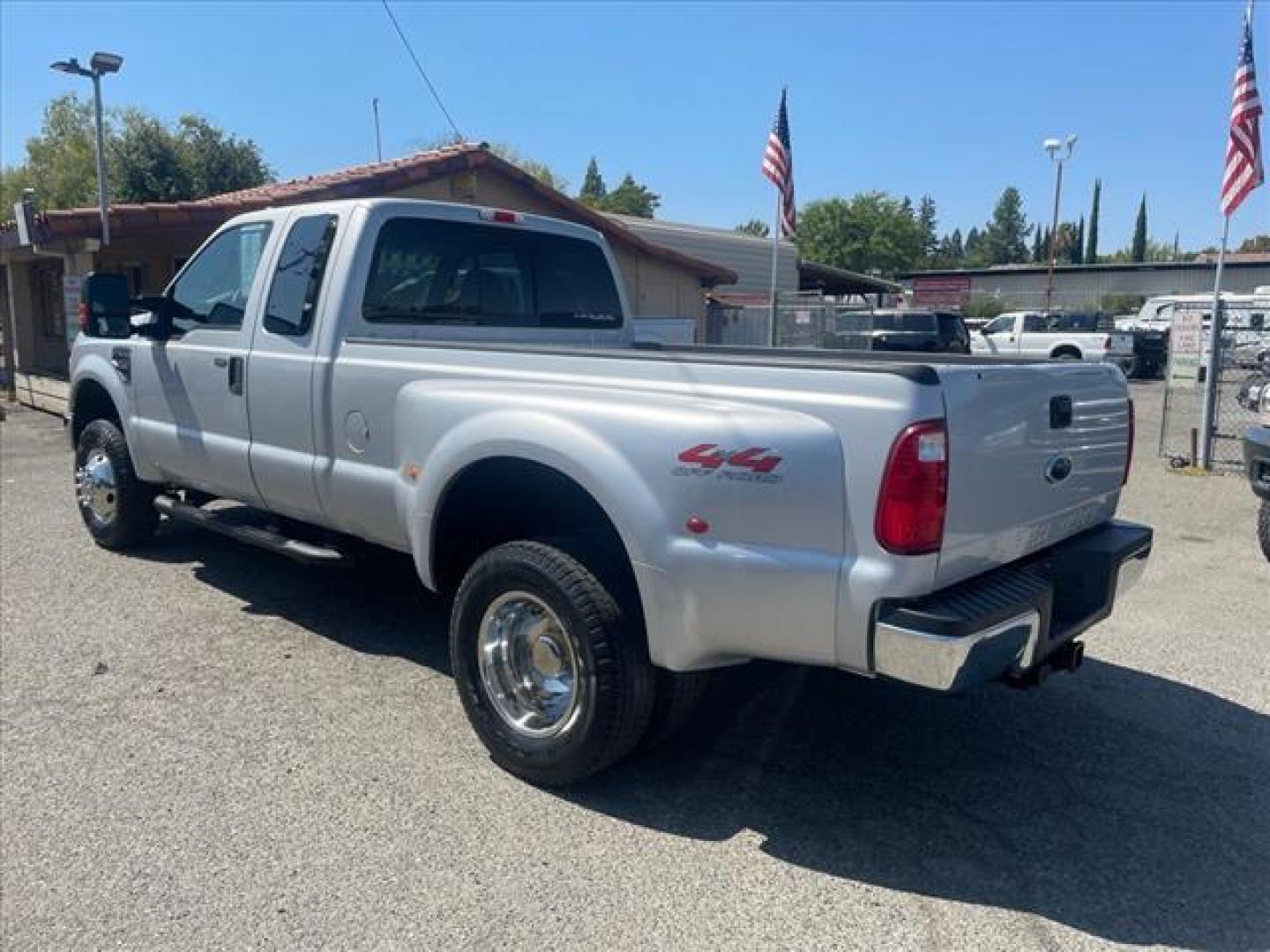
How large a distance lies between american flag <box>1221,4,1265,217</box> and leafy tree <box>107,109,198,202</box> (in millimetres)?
36819

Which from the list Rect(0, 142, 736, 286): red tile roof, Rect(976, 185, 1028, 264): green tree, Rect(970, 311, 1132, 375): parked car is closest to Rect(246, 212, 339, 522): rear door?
Rect(0, 142, 736, 286): red tile roof

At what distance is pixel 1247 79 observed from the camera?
10.8 meters

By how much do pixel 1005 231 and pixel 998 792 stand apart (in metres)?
144

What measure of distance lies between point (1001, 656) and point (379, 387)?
2.63 metres

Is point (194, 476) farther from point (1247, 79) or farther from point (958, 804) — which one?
point (1247, 79)

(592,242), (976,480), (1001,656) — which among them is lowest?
(1001,656)

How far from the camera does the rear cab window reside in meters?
4.81

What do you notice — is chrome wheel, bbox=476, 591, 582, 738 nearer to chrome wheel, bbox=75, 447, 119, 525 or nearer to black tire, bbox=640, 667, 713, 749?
black tire, bbox=640, 667, 713, 749

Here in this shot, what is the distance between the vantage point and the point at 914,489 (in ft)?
9.27

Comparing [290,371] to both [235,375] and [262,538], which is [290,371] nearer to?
[235,375]

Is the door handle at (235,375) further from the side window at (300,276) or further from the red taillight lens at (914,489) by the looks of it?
the red taillight lens at (914,489)

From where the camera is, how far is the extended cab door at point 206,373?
5.18 meters

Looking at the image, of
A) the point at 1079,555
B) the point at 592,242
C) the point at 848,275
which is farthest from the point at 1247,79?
the point at 848,275

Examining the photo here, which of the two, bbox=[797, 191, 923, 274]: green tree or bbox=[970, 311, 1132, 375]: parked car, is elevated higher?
bbox=[797, 191, 923, 274]: green tree
